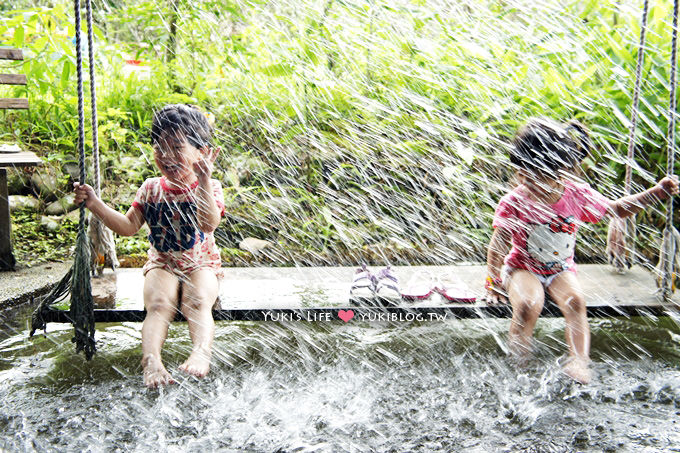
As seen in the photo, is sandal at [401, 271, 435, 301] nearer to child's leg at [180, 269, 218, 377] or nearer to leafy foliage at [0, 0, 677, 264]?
child's leg at [180, 269, 218, 377]

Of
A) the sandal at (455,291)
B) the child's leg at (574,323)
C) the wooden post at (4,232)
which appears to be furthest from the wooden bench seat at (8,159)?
the child's leg at (574,323)

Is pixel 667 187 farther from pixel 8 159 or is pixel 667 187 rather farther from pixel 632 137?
pixel 8 159

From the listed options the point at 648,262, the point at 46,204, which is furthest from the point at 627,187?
the point at 46,204

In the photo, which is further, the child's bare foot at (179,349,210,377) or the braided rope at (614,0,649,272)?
the braided rope at (614,0,649,272)

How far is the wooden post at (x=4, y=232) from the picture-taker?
385 centimetres

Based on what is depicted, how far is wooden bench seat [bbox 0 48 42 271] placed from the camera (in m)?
3.53

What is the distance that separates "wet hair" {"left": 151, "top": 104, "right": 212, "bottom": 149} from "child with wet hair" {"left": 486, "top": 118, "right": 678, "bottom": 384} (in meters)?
Result: 1.44

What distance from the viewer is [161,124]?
2621mm

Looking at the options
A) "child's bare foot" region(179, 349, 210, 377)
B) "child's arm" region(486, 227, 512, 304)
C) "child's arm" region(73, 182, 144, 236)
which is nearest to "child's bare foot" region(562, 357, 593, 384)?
"child's arm" region(486, 227, 512, 304)

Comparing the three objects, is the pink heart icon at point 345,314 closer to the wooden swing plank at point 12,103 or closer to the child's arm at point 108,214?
the child's arm at point 108,214

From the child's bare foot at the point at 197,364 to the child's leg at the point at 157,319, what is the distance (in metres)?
0.08

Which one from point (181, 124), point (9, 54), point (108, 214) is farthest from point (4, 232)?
point (181, 124)

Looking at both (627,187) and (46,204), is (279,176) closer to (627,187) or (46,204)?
(46,204)

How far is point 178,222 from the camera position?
8.98 feet
